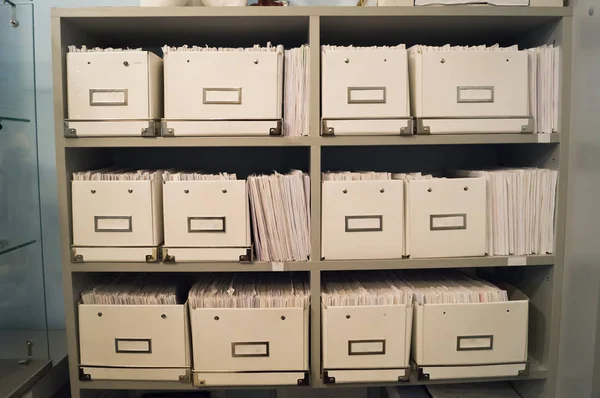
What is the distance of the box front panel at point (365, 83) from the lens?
1.19m

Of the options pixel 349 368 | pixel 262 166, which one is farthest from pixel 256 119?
pixel 349 368

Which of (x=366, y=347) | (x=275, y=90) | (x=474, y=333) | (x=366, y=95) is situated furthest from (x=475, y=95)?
(x=366, y=347)

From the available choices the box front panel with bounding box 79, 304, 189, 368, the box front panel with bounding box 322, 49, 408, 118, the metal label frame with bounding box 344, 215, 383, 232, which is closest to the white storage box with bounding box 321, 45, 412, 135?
the box front panel with bounding box 322, 49, 408, 118

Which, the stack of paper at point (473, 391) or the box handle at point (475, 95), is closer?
the box handle at point (475, 95)

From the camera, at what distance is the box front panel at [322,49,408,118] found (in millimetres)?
1188

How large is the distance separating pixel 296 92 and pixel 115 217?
66 centimetres

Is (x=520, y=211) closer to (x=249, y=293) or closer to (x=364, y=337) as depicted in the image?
(x=364, y=337)

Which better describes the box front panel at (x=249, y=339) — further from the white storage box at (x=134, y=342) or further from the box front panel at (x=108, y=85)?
the box front panel at (x=108, y=85)

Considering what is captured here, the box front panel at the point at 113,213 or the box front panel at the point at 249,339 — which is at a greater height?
the box front panel at the point at 113,213

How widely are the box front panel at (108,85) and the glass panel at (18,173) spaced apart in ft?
0.84

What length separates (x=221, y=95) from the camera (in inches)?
47.1

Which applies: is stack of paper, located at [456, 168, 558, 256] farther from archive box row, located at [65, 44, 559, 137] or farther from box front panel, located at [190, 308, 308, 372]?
box front panel, located at [190, 308, 308, 372]

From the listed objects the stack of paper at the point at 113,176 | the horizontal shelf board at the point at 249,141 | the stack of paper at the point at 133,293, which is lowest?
the stack of paper at the point at 133,293

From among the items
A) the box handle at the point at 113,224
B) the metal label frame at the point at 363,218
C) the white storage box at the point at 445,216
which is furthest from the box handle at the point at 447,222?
the box handle at the point at 113,224
